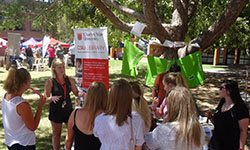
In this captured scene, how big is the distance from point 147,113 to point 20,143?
56.2 inches

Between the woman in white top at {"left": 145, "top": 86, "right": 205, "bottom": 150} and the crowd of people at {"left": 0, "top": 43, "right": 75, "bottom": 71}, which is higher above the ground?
the crowd of people at {"left": 0, "top": 43, "right": 75, "bottom": 71}

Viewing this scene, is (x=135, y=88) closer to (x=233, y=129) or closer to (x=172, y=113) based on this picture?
(x=172, y=113)

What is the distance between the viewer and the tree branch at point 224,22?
553cm

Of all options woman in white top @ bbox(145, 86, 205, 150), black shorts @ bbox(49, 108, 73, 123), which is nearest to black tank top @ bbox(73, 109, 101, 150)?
woman in white top @ bbox(145, 86, 205, 150)

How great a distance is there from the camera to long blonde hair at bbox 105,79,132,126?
2.17 m

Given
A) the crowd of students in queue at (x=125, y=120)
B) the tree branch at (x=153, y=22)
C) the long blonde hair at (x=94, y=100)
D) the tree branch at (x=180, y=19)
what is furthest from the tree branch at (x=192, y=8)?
the long blonde hair at (x=94, y=100)

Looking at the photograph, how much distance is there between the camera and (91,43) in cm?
438

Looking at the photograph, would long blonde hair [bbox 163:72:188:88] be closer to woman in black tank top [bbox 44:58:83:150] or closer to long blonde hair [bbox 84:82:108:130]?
long blonde hair [bbox 84:82:108:130]

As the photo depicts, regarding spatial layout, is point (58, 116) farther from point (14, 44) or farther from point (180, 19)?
point (14, 44)

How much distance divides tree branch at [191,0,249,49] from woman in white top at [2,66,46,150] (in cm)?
459

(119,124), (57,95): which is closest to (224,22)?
(57,95)

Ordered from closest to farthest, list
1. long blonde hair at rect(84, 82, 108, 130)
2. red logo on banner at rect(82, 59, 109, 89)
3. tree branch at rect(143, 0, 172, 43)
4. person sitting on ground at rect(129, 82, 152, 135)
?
long blonde hair at rect(84, 82, 108, 130) < person sitting on ground at rect(129, 82, 152, 135) < red logo on banner at rect(82, 59, 109, 89) < tree branch at rect(143, 0, 172, 43)

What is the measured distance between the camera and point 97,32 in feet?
14.0

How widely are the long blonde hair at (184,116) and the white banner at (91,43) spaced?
2292mm
